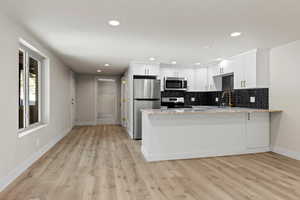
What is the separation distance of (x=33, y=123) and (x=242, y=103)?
16.5 feet

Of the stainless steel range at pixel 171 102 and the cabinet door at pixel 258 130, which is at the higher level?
the stainless steel range at pixel 171 102

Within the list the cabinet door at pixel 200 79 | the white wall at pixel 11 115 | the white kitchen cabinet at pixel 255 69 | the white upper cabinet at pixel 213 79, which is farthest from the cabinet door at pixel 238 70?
the white wall at pixel 11 115

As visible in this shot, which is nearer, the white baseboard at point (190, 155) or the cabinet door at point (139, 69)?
the white baseboard at point (190, 155)

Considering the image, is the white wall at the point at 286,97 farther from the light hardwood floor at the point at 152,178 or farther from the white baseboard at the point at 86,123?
the white baseboard at the point at 86,123

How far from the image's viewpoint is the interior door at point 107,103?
816 centimetres

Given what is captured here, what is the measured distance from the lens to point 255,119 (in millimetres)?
3891

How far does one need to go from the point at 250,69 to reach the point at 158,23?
8.96ft

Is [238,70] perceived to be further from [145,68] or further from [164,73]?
[145,68]

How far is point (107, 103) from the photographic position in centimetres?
821

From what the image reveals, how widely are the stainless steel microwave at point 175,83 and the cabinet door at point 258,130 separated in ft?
7.58

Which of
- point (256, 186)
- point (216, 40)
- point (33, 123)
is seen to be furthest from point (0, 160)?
point (216, 40)

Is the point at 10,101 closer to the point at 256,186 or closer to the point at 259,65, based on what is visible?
the point at 256,186

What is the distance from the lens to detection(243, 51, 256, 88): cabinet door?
4.03 m

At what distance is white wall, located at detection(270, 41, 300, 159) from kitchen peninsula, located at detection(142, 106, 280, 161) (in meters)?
0.23
